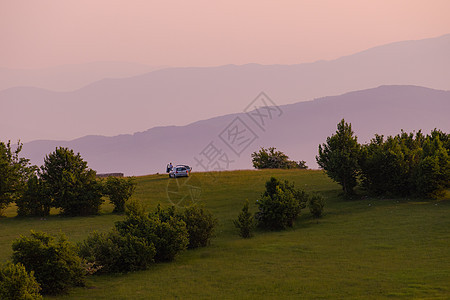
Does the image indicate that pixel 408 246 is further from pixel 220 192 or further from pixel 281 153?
pixel 281 153

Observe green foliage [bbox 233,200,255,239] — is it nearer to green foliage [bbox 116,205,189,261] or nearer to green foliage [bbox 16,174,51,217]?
green foliage [bbox 116,205,189,261]

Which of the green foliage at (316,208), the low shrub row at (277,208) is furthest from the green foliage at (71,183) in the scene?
the green foliage at (316,208)

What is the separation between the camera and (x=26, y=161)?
4556 centimetres

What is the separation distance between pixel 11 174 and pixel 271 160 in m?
54.1

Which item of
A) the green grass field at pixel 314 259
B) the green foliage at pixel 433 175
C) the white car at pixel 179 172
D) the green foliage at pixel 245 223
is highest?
the white car at pixel 179 172

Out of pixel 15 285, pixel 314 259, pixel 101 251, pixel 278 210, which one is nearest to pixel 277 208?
pixel 278 210

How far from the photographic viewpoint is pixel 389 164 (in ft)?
125

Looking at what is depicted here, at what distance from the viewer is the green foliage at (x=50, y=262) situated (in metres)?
17.1

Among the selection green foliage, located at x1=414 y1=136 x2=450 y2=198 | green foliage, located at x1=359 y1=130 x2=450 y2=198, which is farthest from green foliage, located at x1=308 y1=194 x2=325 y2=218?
green foliage, located at x1=414 y1=136 x2=450 y2=198

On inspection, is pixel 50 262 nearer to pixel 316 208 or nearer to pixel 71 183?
pixel 316 208

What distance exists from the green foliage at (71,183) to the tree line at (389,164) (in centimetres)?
2090

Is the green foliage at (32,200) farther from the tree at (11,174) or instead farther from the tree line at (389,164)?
the tree line at (389,164)

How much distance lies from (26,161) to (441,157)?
126 ft

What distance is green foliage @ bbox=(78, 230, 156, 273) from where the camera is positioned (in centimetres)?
2039
